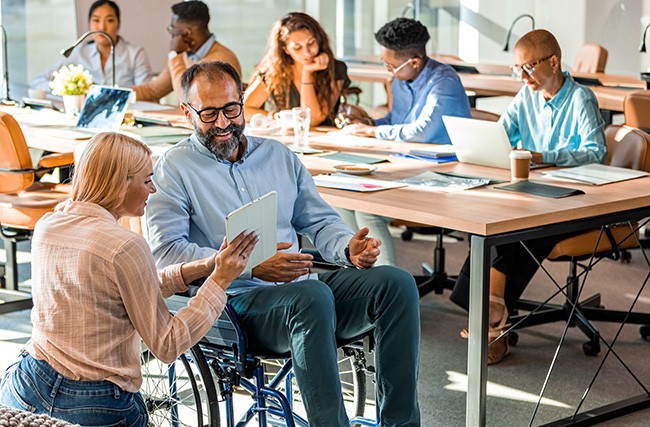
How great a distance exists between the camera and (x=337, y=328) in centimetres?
279

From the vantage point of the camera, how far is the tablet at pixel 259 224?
242 cm

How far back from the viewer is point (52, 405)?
2283 millimetres

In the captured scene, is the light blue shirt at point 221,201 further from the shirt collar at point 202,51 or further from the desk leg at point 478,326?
the shirt collar at point 202,51

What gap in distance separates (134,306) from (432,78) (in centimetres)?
257

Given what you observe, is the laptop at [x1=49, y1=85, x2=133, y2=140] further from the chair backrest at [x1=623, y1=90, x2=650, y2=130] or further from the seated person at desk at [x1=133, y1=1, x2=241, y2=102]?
the chair backrest at [x1=623, y1=90, x2=650, y2=130]

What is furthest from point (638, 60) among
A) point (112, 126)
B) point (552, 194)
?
point (552, 194)

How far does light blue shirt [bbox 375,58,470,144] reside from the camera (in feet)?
14.5

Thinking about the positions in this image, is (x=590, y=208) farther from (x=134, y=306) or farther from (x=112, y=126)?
(x=112, y=126)

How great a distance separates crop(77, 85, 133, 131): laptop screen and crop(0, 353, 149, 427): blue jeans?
249 cm

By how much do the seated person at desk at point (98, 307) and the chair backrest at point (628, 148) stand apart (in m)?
2.05

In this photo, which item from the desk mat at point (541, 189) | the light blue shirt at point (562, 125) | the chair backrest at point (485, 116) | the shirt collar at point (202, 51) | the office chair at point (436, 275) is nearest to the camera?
the desk mat at point (541, 189)

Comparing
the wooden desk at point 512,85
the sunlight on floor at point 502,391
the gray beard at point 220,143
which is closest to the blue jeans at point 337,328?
the gray beard at point 220,143

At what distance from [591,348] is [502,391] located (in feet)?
1.67

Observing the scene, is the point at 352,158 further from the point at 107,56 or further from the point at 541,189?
the point at 107,56
